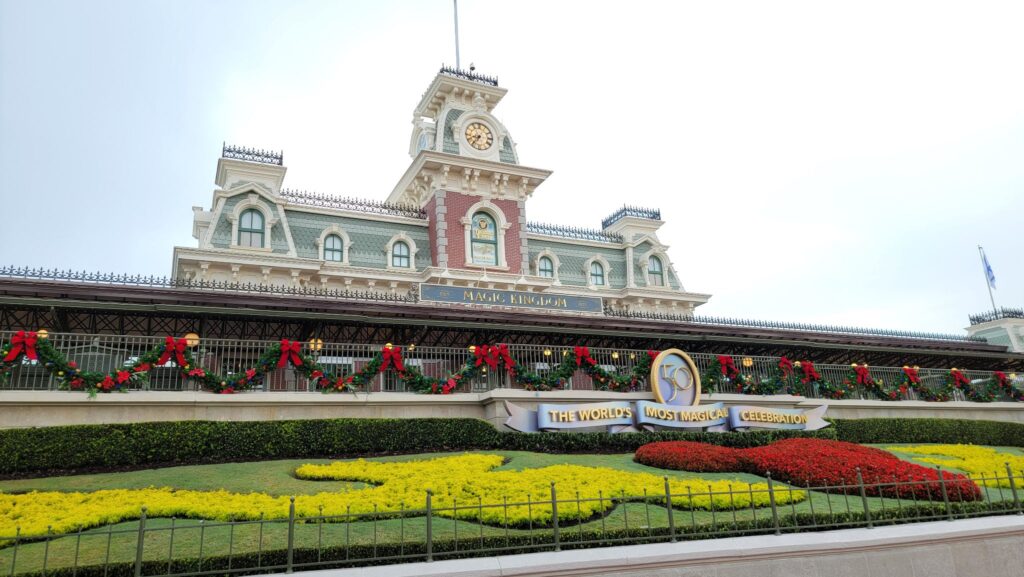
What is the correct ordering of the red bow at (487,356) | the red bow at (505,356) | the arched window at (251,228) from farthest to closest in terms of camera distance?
the arched window at (251,228) < the red bow at (505,356) < the red bow at (487,356)

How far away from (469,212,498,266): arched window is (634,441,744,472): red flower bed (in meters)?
18.9

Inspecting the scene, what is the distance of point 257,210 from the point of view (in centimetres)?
3194

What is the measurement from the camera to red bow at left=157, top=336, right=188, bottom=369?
17.5m

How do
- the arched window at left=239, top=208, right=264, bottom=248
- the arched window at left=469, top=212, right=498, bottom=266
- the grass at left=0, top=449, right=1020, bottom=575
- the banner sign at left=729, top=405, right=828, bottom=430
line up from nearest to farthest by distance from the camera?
the grass at left=0, top=449, right=1020, bottom=575
the banner sign at left=729, top=405, right=828, bottom=430
the arched window at left=239, top=208, right=264, bottom=248
the arched window at left=469, top=212, right=498, bottom=266

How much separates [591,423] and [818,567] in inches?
416

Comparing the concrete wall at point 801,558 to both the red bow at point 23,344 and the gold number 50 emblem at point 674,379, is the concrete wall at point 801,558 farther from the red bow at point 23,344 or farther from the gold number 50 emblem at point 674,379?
the red bow at point 23,344

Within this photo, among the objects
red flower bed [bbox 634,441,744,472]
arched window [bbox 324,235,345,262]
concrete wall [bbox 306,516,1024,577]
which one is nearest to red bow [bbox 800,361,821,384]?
red flower bed [bbox 634,441,744,472]

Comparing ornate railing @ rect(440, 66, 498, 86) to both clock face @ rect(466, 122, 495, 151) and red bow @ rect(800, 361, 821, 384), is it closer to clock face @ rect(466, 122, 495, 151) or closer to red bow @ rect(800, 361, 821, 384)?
clock face @ rect(466, 122, 495, 151)

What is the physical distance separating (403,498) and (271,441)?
6264mm

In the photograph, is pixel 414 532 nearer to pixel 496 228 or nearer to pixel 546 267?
pixel 496 228

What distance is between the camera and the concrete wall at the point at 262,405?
16375mm

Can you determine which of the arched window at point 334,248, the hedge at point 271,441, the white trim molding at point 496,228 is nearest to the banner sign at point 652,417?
the hedge at point 271,441

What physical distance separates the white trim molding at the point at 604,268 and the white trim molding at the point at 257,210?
17.6 meters

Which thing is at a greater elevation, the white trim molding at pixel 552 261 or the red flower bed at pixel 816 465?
the white trim molding at pixel 552 261
